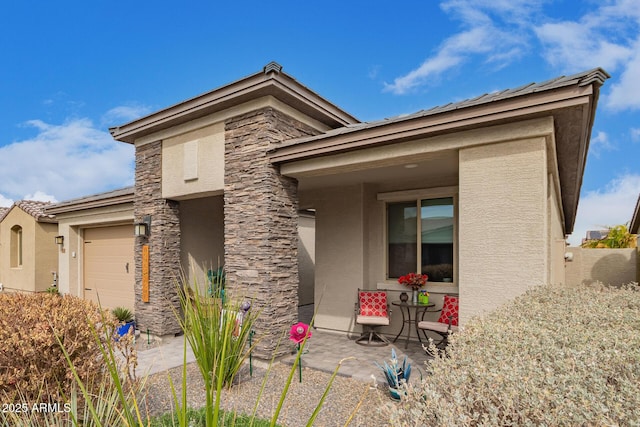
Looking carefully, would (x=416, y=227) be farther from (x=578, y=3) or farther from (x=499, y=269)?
(x=578, y=3)

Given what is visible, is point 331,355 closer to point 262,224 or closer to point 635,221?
point 262,224

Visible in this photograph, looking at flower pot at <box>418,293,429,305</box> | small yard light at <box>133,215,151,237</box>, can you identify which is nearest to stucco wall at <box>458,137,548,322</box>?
flower pot at <box>418,293,429,305</box>

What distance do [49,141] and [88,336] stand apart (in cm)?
1348

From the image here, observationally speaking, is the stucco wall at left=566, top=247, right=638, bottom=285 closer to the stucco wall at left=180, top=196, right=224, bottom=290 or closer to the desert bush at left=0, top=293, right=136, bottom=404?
the stucco wall at left=180, top=196, right=224, bottom=290

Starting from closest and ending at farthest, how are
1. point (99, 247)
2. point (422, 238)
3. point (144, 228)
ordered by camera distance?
point (422, 238) → point (144, 228) → point (99, 247)

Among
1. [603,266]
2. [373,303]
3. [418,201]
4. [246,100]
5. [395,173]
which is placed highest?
[246,100]

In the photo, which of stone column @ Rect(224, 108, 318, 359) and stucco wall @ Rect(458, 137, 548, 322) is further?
stone column @ Rect(224, 108, 318, 359)

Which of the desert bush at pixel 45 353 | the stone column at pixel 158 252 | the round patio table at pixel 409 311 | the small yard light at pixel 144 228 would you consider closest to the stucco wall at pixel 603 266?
the round patio table at pixel 409 311

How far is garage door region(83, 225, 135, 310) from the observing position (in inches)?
353

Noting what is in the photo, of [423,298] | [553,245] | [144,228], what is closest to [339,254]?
[423,298]

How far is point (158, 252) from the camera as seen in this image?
7410 millimetres

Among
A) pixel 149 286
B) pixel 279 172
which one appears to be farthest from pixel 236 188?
pixel 149 286

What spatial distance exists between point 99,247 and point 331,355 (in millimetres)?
7907

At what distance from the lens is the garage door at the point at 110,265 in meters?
8.97
